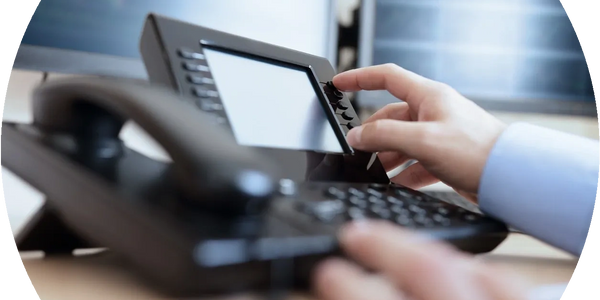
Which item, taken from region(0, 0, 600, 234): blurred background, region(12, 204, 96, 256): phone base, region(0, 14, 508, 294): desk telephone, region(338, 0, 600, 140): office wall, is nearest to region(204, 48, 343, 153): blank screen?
region(0, 14, 508, 294): desk telephone

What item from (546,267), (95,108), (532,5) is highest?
(532,5)

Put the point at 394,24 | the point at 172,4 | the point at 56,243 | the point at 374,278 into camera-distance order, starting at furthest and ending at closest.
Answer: the point at 394,24 < the point at 172,4 < the point at 56,243 < the point at 374,278

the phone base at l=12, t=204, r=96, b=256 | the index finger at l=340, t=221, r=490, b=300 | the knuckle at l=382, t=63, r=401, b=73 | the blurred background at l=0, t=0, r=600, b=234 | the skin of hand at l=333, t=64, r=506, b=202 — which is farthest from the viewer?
the blurred background at l=0, t=0, r=600, b=234

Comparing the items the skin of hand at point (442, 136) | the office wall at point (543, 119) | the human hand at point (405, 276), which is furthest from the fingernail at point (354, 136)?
the office wall at point (543, 119)

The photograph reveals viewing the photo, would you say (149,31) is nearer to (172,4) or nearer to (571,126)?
(172,4)

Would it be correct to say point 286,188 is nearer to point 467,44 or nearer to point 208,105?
point 208,105

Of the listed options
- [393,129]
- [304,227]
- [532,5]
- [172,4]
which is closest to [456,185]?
[393,129]

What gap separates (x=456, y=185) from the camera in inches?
15.1

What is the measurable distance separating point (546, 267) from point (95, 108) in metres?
0.33

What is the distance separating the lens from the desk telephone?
0.16 metres

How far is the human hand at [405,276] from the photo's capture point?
0.49 ft

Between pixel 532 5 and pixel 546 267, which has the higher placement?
pixel 532 5

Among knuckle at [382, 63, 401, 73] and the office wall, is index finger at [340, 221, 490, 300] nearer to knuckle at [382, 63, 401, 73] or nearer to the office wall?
knuckle at [382, 63, 401, 73]

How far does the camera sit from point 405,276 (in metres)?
0.16
